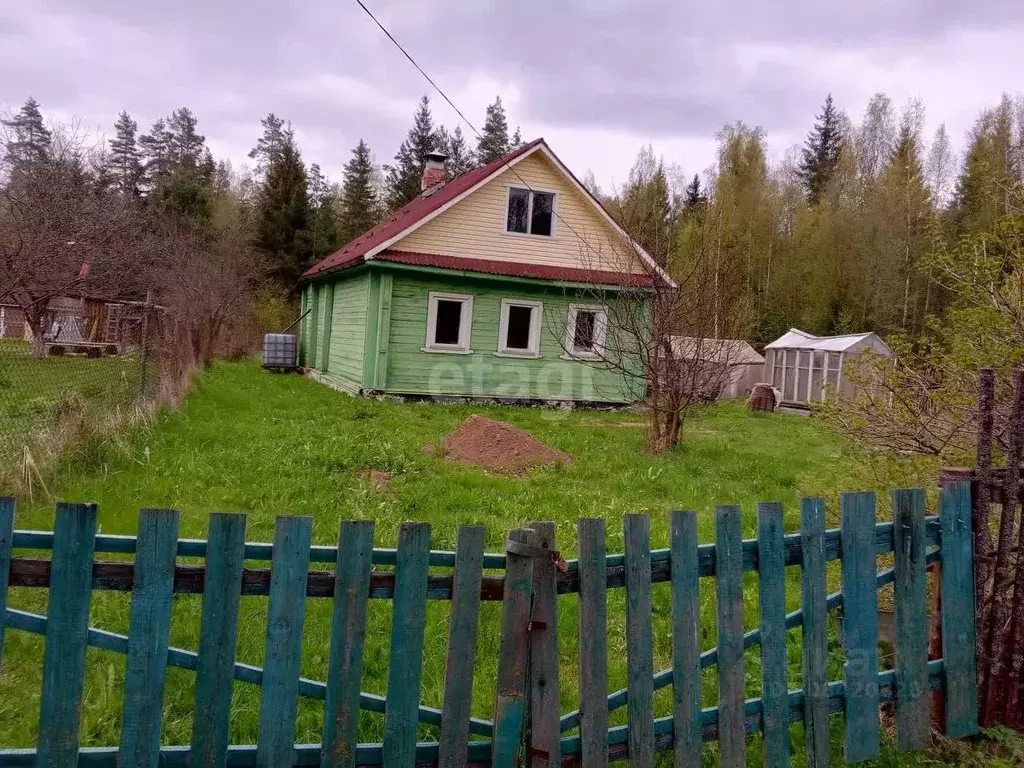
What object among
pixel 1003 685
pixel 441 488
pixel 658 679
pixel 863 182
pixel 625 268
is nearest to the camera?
pixel 658 679

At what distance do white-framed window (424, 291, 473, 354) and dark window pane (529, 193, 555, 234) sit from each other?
2519 millimetres

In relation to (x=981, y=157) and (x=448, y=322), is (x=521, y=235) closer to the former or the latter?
(x=448, y=322)

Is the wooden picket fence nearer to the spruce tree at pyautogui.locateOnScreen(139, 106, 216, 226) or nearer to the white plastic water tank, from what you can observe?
the white plastic water tank

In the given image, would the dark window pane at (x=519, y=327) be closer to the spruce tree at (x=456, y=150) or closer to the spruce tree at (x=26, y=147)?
the spruce tree at (x=26, y=147)

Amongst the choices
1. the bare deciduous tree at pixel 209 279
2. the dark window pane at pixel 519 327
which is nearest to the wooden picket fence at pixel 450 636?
the dark window pane at pixel 519 327

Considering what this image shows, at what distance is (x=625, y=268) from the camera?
53.7ft

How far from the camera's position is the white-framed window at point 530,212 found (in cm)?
1738

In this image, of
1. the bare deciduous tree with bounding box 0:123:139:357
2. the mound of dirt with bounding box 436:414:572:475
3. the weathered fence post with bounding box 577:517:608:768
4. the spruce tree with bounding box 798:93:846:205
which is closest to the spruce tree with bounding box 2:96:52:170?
the bare deciduous tree with bounding box 0:123:139:357

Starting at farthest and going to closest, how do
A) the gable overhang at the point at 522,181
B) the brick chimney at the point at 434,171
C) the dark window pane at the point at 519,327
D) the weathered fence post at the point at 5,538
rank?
the brick chimney at the point at 434,171 → the dark window pane at the point at 519,327 → the gable overhang at the point at 522,181 → the weathered fence post at the point at 5,538

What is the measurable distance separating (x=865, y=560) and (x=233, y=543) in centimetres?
256

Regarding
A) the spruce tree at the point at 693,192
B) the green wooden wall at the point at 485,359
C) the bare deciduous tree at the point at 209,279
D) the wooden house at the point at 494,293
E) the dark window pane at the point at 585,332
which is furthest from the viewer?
the spruce tree at the point at 693,192

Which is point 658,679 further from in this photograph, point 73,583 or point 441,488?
point 441,488

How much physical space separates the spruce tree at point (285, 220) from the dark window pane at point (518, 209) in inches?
1024

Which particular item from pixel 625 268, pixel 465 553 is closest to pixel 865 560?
pixel 465 553
